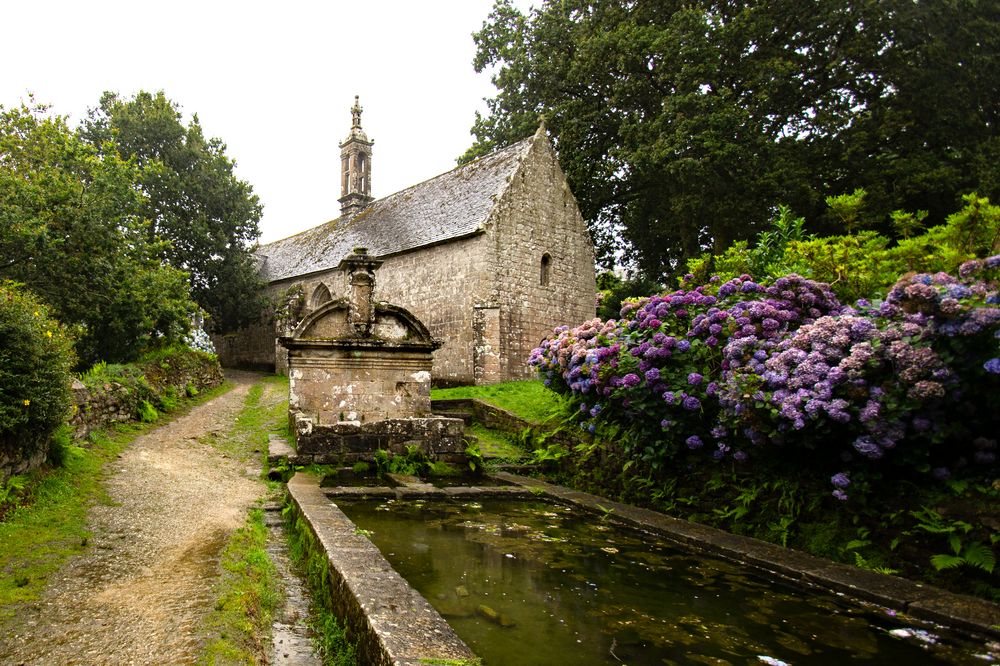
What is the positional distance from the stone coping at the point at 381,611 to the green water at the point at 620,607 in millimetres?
274

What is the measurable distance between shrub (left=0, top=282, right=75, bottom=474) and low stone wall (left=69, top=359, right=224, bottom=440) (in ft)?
3.85

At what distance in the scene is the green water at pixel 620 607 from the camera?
296 cm

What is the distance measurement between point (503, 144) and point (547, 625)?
Result: 22.8 metres

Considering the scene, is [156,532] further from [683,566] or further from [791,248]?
[791,248]

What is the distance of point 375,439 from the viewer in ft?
28.5

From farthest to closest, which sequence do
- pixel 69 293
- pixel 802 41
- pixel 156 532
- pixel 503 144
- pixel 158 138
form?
pixel 158 138 → pixel 503 144 → pixel 802 41 → pixel 69 293 → pixel 156 532

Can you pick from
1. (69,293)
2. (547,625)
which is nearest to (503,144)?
(69,293)

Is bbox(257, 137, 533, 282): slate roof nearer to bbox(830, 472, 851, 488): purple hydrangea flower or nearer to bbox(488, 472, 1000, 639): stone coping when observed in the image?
bbox(488, 472, 1000, 639): stone coping

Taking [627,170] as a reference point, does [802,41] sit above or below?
above

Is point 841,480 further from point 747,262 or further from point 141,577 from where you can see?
point 141,577

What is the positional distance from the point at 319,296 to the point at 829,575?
25.7 meters

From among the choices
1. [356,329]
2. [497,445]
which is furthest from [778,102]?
[356,329]

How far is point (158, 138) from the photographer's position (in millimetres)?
27984

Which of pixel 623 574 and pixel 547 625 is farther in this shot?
pixel 623 574
